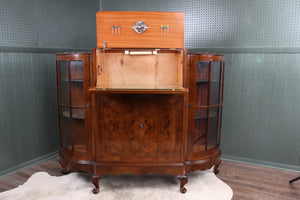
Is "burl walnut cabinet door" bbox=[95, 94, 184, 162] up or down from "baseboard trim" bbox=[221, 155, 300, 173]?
up

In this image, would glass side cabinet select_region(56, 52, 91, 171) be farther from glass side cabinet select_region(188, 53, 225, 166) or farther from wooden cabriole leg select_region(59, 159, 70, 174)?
glass side cabinet select_region(188, 53, 225, 166)

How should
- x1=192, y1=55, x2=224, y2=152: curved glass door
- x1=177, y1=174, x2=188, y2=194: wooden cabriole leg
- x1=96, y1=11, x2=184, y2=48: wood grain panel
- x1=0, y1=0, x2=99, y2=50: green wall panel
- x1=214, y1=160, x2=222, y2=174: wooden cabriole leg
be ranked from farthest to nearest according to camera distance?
x1=214, y1=160, x2=222, y2=174: wooden cabriole leg → x1=0, y1=0, x2=99, y2=50: green wall panel → x1=192, y1=55, x2=224, y2=152: curved glass door → x1=177, y1=174, x2=188, y2=194: wooden cabriole leg → x1=96, y1=11, x2=184, y2=48: wood grain panel

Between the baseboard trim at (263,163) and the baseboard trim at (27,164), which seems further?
the baseboard trim at (263,163)

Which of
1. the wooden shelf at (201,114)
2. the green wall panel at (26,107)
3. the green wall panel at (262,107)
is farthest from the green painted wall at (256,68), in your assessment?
the green wall panel at (26,107)

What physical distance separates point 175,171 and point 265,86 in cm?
180

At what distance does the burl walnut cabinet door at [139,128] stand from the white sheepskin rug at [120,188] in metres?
0.37

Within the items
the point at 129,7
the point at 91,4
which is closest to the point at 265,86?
the point at 129,7

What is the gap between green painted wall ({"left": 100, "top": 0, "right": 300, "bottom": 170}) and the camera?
3068 millimetres

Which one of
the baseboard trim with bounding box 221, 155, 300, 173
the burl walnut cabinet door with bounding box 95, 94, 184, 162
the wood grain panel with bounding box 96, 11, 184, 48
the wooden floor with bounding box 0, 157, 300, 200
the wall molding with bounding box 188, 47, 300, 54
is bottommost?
the wooden floor with bounding box 0, 157, 300, 200

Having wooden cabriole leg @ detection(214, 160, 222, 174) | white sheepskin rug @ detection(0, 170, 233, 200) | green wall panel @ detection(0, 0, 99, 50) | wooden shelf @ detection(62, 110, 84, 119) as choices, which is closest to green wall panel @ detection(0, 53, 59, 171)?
green wall panel @ detection(0, 0, 99, 50)

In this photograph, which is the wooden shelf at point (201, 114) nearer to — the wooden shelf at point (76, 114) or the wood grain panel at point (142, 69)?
the wood grain panel at point (142, 69)

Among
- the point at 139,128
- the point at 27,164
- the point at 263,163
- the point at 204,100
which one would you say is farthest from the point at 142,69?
the point at 263,163

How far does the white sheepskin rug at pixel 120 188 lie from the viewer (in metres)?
2.50

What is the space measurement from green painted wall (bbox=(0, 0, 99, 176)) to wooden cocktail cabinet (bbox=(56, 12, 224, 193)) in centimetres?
66
